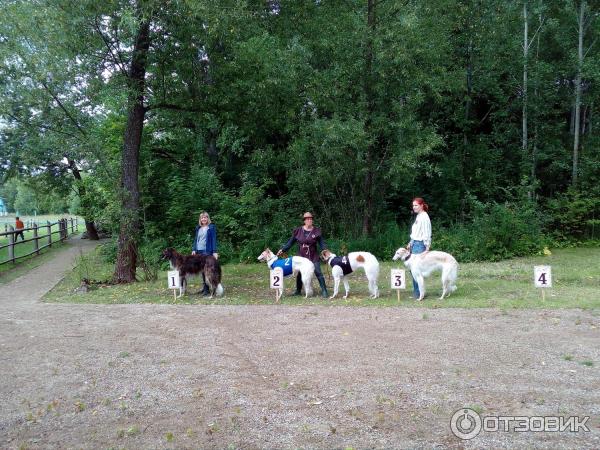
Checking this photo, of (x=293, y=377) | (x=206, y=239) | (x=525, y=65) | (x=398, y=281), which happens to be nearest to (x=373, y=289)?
(x=398, y=281)

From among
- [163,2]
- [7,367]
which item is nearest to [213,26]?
[163,2]

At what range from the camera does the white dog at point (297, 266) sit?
32.3 ft

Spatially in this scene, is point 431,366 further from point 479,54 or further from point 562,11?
point 562,11

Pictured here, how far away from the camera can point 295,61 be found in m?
14.6

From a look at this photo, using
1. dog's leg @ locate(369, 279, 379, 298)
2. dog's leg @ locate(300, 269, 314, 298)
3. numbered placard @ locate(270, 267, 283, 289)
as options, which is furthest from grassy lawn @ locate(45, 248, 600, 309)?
numbered placard @ locate(270, 267, 283, 289)

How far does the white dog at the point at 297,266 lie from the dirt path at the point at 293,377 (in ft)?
4.75

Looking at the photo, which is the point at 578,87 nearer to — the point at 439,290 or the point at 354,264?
the point at 439,290

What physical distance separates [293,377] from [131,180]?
28.3 feet

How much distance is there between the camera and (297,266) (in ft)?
32.5

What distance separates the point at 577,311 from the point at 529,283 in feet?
10.2

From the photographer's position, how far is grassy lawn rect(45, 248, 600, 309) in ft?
30.0

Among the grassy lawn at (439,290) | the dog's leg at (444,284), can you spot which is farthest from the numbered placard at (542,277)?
the dog's leg at (444,284)

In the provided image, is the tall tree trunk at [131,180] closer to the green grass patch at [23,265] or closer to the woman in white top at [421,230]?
the green grass patch at [23,265]

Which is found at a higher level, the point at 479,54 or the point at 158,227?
the point at 479,54
